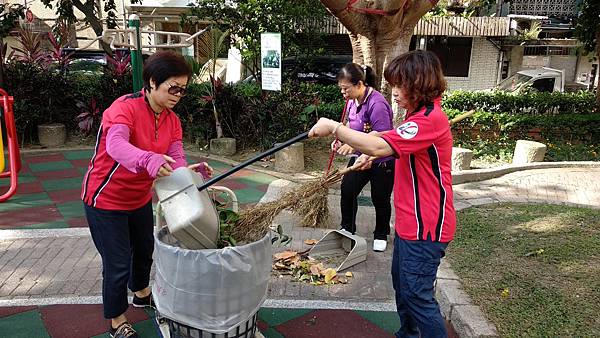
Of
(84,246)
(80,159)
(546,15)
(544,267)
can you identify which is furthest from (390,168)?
(546,15)

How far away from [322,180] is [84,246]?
205 cm

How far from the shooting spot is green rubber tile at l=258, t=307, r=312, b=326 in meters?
2.94

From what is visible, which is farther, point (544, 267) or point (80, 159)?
point (80, 159)

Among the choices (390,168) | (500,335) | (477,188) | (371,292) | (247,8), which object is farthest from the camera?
(247,8)

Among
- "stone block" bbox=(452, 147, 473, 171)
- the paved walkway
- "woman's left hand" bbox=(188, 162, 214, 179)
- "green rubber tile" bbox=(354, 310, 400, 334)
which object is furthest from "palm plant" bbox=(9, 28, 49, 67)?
"green rubber tile" bbox=(354, 310, 400, 334)

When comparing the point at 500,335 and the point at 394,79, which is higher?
the point at 394,79

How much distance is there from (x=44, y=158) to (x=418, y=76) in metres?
6.32

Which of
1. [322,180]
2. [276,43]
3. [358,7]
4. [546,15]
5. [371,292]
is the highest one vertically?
[546,15]

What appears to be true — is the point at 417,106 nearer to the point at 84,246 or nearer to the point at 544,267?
the point at 544,267

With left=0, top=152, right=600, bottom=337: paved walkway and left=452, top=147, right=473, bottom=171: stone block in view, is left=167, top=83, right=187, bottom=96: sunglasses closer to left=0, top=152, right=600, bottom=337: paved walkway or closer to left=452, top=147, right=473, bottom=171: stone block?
left=0, top=152, right=600, bottom=337: paved walkway

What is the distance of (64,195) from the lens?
534 cm

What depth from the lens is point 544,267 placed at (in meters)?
3.54

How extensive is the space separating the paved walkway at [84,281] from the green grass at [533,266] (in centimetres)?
60

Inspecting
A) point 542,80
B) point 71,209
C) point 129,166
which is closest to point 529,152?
point 542,80
